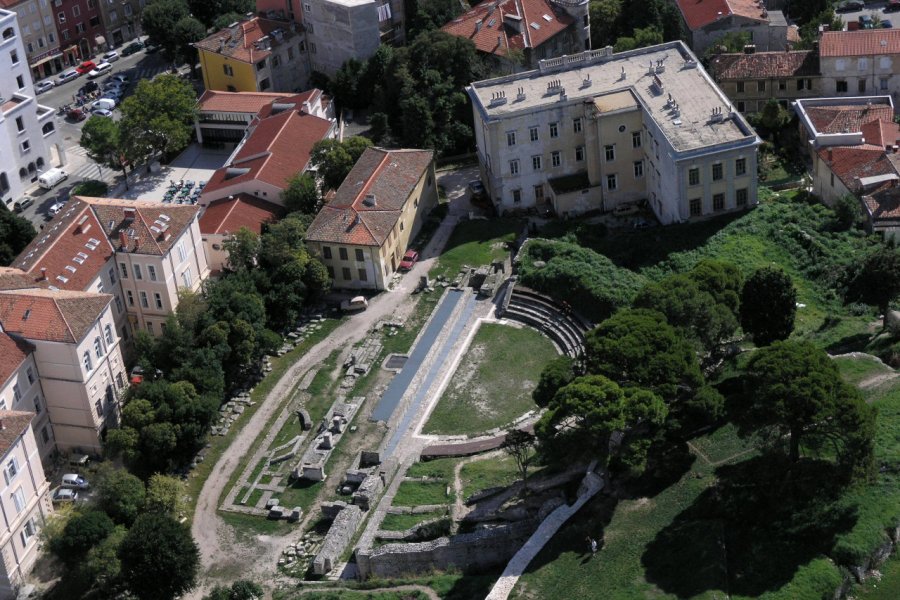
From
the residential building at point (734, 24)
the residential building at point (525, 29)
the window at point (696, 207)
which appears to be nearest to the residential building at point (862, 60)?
the residential building at point (734, 24)

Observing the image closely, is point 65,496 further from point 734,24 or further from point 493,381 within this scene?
point 734,24

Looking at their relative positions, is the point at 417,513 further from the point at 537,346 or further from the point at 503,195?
the point at 503,195

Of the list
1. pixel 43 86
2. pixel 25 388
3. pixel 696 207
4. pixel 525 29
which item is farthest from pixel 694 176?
pixel 43 86

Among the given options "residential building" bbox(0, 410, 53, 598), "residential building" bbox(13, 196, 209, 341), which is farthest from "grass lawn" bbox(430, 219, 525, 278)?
"residential building" bbox(0, 410, 53, 598)

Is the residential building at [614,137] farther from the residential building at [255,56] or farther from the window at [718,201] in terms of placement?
the residential building at [255,56]

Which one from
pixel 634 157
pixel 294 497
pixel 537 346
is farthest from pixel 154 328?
pixel 634 157
